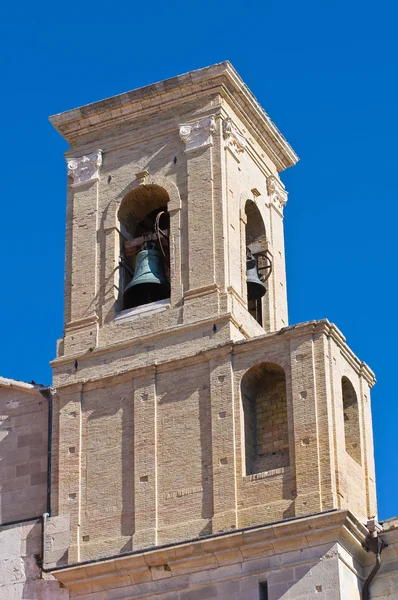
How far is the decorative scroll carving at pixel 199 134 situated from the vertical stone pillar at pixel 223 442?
188 inches

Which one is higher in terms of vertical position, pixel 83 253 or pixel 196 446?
pixel 83 253

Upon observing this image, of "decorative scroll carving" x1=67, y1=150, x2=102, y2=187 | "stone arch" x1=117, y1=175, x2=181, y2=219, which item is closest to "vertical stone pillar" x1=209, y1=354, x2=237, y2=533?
"stone arch" x1=117, y1=175, x2=181, y2=219

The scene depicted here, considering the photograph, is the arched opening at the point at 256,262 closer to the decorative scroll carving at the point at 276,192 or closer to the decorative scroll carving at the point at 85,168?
the decorative scroll carving at the point at 276,192

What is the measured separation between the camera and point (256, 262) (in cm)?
3850

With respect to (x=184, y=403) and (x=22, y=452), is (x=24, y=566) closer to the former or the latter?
(x=22, y=452)

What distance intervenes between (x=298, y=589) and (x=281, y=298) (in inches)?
325

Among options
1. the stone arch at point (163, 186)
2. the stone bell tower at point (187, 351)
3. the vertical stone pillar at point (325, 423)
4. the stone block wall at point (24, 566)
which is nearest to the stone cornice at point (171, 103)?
the stone bell tower at point (187, 351)

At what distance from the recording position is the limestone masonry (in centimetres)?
3291

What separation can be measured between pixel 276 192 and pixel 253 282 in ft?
9.68

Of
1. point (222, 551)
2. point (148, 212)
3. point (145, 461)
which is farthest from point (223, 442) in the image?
point (148, 212)

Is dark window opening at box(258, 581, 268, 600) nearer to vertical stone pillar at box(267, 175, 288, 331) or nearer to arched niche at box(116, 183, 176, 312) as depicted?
arched niche at box(116, 183, 176, 312)

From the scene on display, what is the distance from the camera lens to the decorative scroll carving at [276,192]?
1565 inches

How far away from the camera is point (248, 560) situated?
107ft

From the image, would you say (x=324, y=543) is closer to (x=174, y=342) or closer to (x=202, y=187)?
(x=174, y=342)
